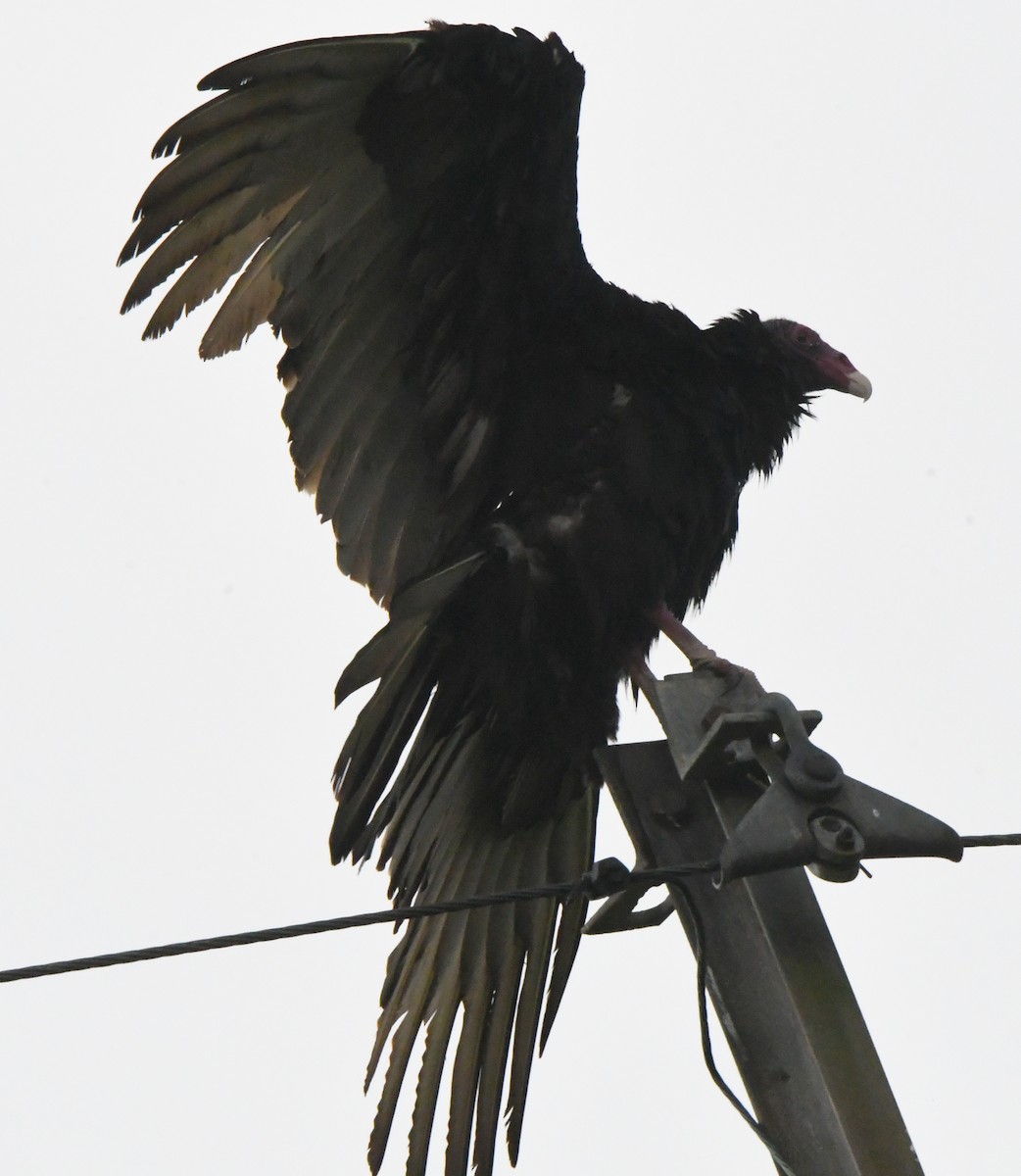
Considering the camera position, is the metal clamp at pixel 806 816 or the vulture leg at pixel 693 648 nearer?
the metal clamp at pixel 806 816

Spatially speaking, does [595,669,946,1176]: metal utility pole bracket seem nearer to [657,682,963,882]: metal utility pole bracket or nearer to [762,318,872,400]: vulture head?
[657,682,963,882]: metal utility pole bracket

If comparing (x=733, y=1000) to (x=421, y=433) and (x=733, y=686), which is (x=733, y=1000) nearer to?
(x=733, y=686)

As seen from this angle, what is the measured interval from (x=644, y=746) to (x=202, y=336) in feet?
4.45

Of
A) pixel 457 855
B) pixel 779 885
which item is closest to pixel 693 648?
pixel 457 855

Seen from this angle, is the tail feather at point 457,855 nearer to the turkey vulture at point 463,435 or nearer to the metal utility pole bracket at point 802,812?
the turkey vulture at point 463,435

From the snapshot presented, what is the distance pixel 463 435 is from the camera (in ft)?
12.4

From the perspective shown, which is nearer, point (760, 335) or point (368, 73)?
point (368, 73)

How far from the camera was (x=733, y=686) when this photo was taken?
2.79 metres

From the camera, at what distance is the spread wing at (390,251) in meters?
3.45

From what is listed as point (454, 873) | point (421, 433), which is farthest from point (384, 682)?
point (421, 433)

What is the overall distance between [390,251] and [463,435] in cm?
41

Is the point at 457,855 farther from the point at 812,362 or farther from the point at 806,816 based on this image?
the point at 812,362

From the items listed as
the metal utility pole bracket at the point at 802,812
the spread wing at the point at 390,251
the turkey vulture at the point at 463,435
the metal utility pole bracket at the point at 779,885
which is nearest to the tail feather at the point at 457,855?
the turkey vulture at the point at 463,435

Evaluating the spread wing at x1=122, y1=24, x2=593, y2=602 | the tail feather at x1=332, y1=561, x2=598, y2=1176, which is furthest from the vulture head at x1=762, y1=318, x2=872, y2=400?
the tail feather at x1=332, y1=561, x2=598, y2=1176
